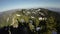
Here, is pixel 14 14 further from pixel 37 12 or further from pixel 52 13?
pixel 52 13

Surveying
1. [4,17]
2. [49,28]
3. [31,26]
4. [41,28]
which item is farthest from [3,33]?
[49,28]

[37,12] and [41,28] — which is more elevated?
[37,12]

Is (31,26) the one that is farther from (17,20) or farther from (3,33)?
(3,33)

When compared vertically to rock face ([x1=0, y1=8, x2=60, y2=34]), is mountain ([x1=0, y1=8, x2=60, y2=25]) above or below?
above

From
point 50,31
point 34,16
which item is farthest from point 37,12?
point 50,31

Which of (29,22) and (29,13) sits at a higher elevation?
(29,13)

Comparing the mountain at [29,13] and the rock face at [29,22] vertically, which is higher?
the mountain at [29,13]
